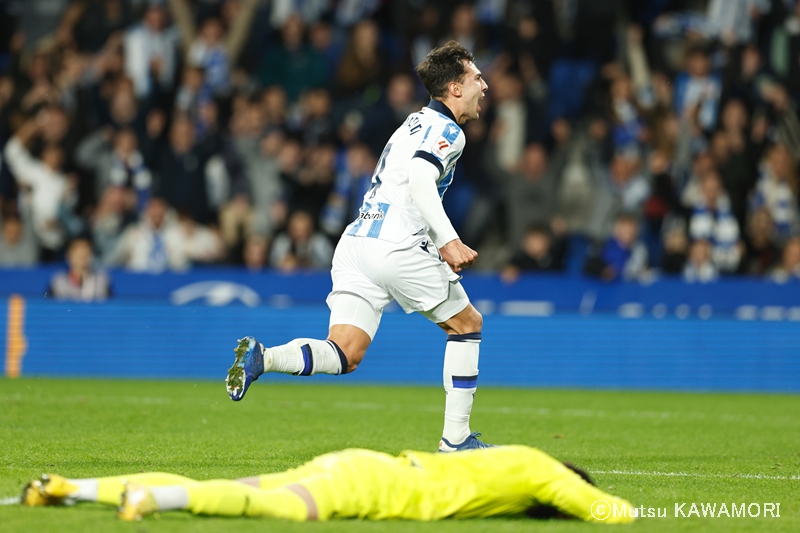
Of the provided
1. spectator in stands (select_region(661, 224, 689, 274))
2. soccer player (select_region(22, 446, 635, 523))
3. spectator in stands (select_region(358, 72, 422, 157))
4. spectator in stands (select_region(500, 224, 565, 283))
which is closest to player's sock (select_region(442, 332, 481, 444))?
soccer player (select_region(22, 446, 635, 523))

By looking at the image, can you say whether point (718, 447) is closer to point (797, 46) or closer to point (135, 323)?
point (135, 323)

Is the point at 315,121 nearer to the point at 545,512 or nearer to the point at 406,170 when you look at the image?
the point at 406,170

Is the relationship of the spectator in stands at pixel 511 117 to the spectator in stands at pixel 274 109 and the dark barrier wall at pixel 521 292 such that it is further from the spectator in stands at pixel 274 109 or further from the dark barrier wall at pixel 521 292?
the spectator in stands at pixel 274 109

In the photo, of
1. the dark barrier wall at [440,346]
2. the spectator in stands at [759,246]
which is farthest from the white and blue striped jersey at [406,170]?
the spectator in stands at [759,246]

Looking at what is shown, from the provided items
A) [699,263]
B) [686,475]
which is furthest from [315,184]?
[686,475]

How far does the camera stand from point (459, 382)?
6367mm

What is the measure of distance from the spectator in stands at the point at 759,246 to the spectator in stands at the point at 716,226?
231 millimetres

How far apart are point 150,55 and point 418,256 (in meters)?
10.5

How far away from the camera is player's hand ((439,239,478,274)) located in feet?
19.2

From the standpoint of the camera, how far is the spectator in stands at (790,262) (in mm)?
13570

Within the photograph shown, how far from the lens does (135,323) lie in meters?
12.9

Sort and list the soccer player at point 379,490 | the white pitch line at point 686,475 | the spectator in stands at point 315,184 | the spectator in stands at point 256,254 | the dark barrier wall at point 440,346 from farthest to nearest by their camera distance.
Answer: the spectator in stands at point 315,184
the spectator in stands at point 256,254
the dark barrier wall at point 440,346
the white pitch line at point 686,475
the soccer player at point 379,490

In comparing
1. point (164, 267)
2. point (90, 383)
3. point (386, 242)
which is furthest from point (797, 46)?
point (386, 242)

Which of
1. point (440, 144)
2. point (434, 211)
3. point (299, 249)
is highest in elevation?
point (299, 249)
